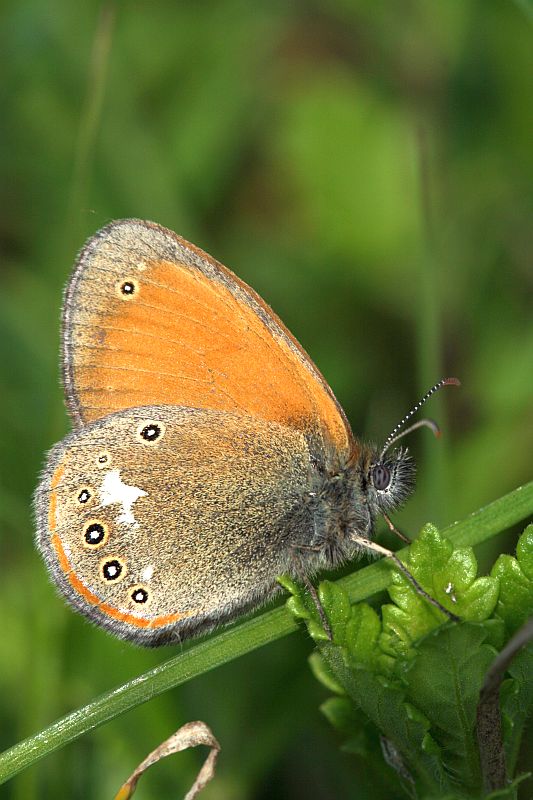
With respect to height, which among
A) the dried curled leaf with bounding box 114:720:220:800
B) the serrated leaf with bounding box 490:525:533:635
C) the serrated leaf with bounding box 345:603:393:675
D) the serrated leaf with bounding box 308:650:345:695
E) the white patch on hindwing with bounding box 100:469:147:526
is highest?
the serrated leaf with bounding box 490:525:533:635

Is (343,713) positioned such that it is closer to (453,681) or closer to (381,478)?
(453,681)

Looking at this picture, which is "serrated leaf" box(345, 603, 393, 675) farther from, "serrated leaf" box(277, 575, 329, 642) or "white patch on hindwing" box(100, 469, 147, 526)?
"white patch on hindwing" box(100, 469, 147, 526)

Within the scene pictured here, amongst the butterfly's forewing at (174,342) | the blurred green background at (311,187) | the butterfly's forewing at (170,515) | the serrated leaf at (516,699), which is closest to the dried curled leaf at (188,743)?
the butterfly's forewing at (170,515)

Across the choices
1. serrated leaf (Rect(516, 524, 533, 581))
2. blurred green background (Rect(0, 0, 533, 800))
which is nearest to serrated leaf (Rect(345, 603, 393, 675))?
serrated leaf (Rect(516, 524, 533, 581))

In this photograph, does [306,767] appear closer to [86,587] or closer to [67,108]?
[86,587]

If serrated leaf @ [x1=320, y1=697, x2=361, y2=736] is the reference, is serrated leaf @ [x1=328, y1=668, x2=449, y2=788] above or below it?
above

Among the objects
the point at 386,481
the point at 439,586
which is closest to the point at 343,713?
the point at 439,586

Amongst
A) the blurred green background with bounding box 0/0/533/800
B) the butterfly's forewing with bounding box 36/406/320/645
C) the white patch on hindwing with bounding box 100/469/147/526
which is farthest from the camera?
the blurred green background with bounding box 0/0/533/800
